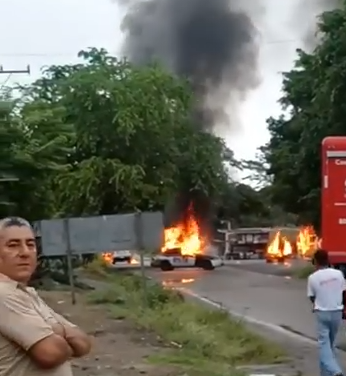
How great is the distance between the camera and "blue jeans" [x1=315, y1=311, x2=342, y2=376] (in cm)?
1073

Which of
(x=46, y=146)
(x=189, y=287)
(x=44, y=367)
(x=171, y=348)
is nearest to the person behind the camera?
(x=44, y=367)

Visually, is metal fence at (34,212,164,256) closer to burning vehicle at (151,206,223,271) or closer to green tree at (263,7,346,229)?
green tree at (263,7,346,229)

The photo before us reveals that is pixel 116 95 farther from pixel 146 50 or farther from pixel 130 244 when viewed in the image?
pixel 130 244

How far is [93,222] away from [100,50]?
88.3 feet

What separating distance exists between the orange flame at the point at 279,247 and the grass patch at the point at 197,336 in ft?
151

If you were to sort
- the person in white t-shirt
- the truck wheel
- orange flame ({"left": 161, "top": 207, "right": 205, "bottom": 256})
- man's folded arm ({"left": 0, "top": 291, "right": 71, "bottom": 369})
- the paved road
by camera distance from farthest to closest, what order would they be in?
orange flame ({"left": 161, "top": 207, "right": 205, "bottom": 256})
the truck wheel
the paved road
the person in white t-shirt
man's folded arm ({"left": 0, "top": 291, "right": 71, "bottom": 369})

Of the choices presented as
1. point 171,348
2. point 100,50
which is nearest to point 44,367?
point 171,348

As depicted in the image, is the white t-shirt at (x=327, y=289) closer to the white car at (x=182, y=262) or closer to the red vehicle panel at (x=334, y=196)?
the red vehicle panel at (x=334, y=196)

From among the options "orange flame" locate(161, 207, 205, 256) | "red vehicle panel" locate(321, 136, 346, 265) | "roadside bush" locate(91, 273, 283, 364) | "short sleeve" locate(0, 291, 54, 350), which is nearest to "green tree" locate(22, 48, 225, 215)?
"orange flame" locate(161, 207, 205, 256)

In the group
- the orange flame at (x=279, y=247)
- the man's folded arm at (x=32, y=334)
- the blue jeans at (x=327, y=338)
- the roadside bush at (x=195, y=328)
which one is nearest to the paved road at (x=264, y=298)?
the roadside bush at (x=195, y=328)

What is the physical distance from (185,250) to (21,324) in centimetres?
4994

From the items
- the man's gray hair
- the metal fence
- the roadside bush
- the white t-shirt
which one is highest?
the man's gray hair

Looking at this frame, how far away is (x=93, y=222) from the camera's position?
17.7 metres

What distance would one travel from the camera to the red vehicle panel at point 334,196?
15258 millimetres
